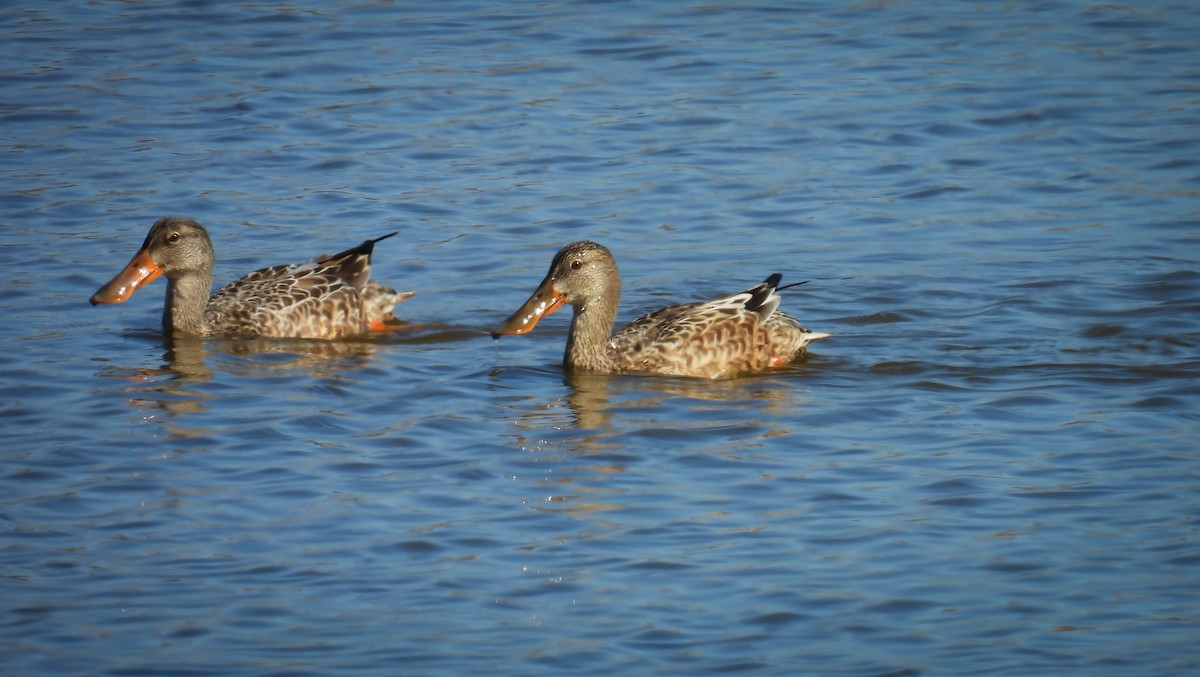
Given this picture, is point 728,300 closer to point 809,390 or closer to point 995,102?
point 809,390

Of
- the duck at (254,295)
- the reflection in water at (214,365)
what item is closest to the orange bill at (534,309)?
the reflection in water at (214,365)

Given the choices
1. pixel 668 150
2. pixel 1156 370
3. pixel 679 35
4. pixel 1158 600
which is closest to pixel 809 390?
pixel 1156 370

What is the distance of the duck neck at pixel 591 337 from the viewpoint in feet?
36.0

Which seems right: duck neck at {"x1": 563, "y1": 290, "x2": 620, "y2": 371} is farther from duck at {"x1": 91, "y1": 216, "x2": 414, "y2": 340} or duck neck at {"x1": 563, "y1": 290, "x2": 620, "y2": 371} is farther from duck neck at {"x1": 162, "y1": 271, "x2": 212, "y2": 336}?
duck neck at {"x1": 162, "y1": 271, "x2": 212, "y2": 336}

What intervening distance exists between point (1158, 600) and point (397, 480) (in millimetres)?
3797

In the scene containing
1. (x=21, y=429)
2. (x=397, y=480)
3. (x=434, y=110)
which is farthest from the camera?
(x=434, y=110)

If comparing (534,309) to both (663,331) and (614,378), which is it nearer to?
(614,378)

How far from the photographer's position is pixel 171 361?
11367 millimetres

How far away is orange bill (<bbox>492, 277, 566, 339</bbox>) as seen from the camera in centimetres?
1102

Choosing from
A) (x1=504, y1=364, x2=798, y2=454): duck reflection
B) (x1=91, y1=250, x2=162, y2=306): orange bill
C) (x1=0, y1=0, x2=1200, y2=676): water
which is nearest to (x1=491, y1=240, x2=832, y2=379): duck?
(x1=504, y1=364, x2=798, y2=454): duck reflection

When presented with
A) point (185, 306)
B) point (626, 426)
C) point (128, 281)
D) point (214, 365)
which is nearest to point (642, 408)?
point (626, 426)

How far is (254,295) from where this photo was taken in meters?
12.0

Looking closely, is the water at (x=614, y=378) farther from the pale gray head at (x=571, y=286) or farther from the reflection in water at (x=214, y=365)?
the pale gray head at (x=571, y=286)

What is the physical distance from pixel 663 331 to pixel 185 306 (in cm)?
357
